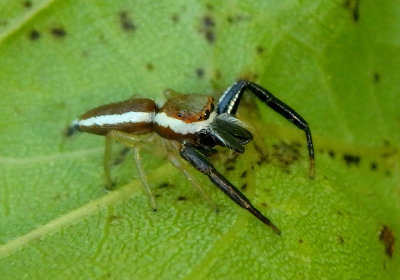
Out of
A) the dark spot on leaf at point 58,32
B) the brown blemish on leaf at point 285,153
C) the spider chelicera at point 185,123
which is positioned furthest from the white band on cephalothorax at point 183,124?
the dark spot on leaf at point 58,32

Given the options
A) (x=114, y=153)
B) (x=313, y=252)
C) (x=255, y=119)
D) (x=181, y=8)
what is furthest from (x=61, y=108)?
(x=313, y=252)

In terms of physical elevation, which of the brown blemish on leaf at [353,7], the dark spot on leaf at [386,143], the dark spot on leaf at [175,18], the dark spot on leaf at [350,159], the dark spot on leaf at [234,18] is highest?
the brown blemish on leaf at [353,7]

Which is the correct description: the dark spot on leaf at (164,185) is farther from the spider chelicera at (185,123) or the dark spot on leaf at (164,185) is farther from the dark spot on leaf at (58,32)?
the dark spot on leaf at (58,32)

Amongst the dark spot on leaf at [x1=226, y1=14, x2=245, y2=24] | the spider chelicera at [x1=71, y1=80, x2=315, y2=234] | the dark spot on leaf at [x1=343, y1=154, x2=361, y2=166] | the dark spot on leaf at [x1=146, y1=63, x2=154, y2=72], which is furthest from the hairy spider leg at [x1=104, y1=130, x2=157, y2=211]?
the dark spot on leaf at [x1=343, y1=154, x2=361, y2=166]

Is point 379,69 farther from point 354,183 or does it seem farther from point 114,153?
point 114,153

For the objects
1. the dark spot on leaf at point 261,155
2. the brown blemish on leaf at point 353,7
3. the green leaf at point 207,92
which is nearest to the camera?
the green leaf at point 207,92

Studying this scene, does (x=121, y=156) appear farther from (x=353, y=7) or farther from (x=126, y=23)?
(x=353, y=7)

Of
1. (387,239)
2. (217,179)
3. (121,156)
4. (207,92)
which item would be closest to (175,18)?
(207,92)
